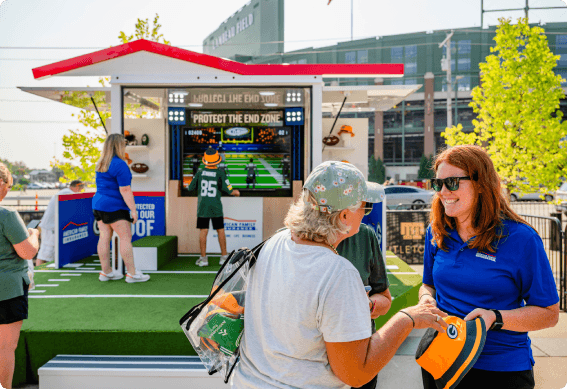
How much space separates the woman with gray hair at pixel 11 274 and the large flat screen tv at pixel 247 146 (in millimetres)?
4871

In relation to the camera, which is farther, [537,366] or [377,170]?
[377,170]

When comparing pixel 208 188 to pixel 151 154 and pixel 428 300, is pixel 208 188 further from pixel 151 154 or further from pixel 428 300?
pixel 428 300

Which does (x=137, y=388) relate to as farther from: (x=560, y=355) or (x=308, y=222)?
(x=560, y=355)

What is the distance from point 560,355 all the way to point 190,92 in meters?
6.15

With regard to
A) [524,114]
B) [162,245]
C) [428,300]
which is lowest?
[162,245]

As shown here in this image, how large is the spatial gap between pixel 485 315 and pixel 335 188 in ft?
2.89

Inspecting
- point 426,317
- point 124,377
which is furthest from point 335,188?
point 124,377

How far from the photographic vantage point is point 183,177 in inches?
304

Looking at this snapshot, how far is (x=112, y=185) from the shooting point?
16.7 feet

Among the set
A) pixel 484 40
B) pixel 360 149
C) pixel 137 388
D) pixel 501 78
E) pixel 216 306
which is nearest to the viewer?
pixel 216 306

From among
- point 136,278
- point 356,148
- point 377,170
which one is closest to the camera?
point 136,278

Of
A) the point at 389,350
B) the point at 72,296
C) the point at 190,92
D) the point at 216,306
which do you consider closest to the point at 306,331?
the point at 389,350

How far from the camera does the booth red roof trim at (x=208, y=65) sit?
5734 millimetres

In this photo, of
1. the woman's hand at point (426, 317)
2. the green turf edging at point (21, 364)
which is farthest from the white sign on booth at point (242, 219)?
the woman's hand at point (426, 317)
